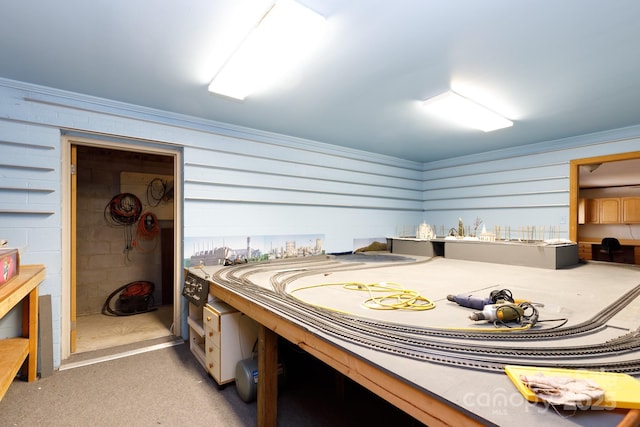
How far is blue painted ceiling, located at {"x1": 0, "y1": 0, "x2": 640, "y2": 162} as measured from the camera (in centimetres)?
177

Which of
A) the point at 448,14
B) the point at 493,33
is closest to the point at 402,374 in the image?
the point at 448,14

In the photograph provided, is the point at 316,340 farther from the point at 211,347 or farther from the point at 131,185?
the point at 131,185

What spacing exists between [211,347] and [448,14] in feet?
10.3

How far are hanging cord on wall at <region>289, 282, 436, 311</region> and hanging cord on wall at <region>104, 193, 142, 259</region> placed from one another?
3.84 metres

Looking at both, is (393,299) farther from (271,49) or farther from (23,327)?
(23,327)

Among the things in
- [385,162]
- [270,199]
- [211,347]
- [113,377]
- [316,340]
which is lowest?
[113,377]

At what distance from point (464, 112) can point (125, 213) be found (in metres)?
5.19

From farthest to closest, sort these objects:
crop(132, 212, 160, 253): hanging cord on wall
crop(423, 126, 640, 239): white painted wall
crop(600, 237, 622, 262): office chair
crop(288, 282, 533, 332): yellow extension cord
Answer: crop(600, 237, 622, 262): office chair → crop(132, 212, 160, 253): hanging cord on wall → crop(423, 126, 640, 239): white painted wall → crop(288, 282, 533, 332): yellow extension cord

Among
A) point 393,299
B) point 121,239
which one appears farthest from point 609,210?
point 121,239

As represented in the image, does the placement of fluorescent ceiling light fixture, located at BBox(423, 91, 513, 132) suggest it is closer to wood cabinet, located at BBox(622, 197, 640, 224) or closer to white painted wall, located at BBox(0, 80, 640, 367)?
white painted wall, located at BBox(0, 80, 640, 367)

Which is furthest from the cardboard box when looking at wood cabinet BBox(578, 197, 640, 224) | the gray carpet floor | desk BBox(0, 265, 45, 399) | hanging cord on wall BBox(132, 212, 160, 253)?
wood cabinet BBox(578, 197, 640, 224)

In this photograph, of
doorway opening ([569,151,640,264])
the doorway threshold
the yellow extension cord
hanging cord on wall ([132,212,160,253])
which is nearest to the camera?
the yellow extension cord

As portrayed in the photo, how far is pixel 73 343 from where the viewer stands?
3.15m

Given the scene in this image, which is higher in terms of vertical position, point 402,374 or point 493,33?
point 493,33
